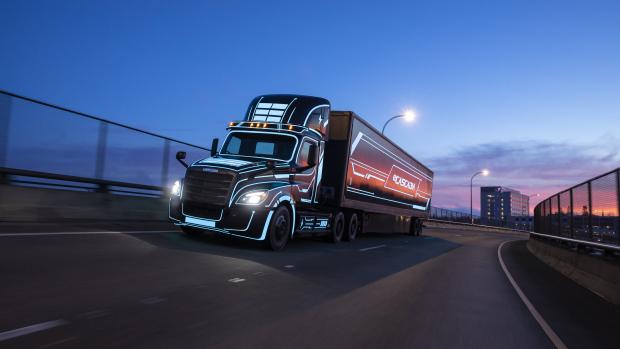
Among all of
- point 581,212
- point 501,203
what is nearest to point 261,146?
point 581,212

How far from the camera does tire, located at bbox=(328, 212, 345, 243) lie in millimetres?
14727

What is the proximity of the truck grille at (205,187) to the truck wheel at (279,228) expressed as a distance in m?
1.28

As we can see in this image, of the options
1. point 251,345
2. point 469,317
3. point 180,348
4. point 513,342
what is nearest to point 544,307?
point 469,317

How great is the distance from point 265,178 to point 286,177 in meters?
0.86

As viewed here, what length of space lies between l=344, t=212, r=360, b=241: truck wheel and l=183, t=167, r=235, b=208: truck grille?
7.18m

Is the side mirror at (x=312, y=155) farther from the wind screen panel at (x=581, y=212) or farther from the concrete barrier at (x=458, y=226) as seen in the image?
the concrete barrier at (x=458, y=226)

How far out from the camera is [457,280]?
29.9 ft

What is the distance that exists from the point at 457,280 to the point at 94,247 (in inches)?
267

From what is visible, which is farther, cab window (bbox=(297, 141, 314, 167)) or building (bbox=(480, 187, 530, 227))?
building (bbox=(480, 187, 530, 227))

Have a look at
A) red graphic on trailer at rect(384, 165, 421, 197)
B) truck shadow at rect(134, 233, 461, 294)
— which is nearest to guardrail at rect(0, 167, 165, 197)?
truck shadow at rect(134, 233, 461, 294)

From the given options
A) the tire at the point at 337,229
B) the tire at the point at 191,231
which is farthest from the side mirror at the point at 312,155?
the tire at the point at 337,229

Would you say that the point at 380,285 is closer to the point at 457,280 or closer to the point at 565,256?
the point at 457,280

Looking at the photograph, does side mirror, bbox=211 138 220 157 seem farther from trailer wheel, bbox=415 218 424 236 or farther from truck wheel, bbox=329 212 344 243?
trailer wheel, bbox=415 218 424 236

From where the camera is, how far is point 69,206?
11.9 m
